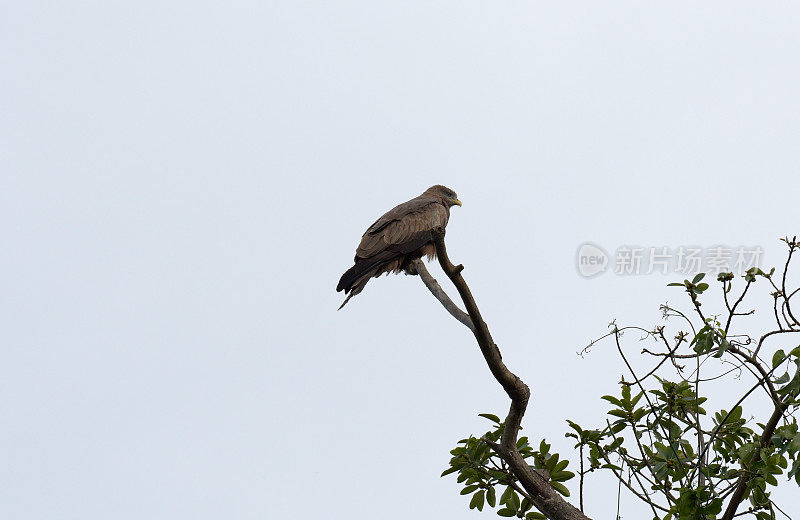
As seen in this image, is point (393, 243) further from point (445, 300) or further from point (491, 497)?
point (491, 497)

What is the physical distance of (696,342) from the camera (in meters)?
4.34

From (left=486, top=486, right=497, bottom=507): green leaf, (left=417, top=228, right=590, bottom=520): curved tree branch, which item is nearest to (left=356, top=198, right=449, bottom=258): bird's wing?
(left=417, top=228, right=590, bottom=520): curved tree branch

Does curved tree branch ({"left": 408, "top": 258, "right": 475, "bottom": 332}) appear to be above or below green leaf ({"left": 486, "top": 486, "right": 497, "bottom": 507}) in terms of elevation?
above

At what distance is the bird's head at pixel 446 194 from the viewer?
36.3ft

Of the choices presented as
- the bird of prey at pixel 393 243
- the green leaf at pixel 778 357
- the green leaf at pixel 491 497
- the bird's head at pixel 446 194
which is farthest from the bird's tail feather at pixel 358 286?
the green leaf at pixel 778 357

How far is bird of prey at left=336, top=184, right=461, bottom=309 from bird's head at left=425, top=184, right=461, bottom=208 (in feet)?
3.90

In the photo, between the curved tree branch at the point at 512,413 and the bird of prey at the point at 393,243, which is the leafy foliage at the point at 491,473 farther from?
the bird of prey at the point at 393,243

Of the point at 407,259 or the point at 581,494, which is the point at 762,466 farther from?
the point at 407,259

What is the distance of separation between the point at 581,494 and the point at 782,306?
186 centimetres

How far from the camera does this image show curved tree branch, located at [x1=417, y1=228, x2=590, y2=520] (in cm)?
505

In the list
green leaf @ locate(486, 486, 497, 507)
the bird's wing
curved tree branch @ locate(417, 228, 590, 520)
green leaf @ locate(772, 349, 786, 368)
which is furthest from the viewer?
the bird's wing

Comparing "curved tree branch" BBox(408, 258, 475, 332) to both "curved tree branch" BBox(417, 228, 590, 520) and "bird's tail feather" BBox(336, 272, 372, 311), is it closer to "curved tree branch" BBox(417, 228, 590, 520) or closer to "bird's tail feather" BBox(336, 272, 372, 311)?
"curved tree branch" BBox(417, 228, 590, 520)

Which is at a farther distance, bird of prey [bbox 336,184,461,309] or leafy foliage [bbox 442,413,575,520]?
bird of prey [bbox 336,184,461,309]

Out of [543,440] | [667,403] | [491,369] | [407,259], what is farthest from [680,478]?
[407,259]
